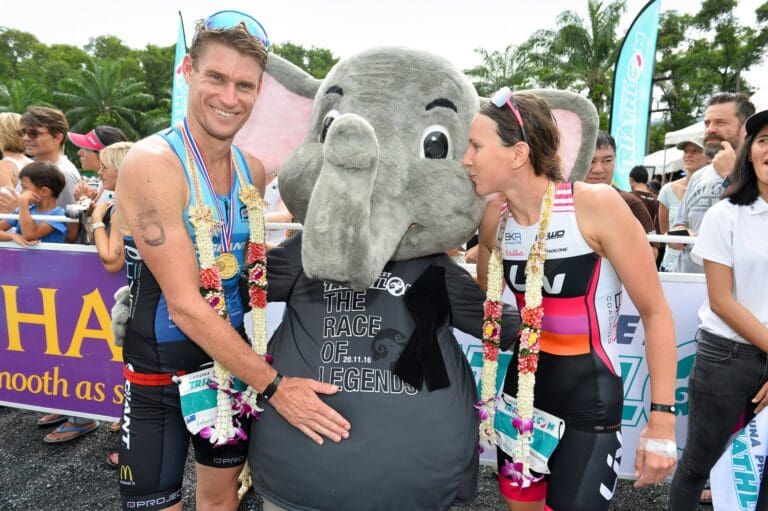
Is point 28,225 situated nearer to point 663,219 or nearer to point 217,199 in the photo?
point 217,199

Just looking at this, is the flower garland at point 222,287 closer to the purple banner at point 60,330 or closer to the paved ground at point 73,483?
the paved ground at point 73,483

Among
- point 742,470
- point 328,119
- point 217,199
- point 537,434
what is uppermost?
point 328,119

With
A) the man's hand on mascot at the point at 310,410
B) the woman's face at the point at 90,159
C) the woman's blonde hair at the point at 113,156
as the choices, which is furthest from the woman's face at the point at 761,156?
the woman's face at the point at 90,159

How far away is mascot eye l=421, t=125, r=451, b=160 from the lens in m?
1.80

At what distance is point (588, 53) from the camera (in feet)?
94.9

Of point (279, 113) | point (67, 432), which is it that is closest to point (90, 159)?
point (67, 432)

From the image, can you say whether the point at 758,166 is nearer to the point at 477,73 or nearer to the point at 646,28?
the point at 646,28

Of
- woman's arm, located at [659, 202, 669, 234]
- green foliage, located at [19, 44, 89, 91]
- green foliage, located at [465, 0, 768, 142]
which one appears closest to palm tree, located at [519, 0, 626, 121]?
green foliage, located at [465, 0, 768, 142]

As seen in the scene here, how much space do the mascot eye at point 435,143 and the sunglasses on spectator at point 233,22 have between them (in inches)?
25.8

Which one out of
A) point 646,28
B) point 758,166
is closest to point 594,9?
point 646,28

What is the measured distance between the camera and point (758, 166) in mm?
2201

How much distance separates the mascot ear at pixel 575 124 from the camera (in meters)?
2.09

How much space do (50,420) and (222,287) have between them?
2.88 metres

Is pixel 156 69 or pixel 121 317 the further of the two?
pixel 156 69
